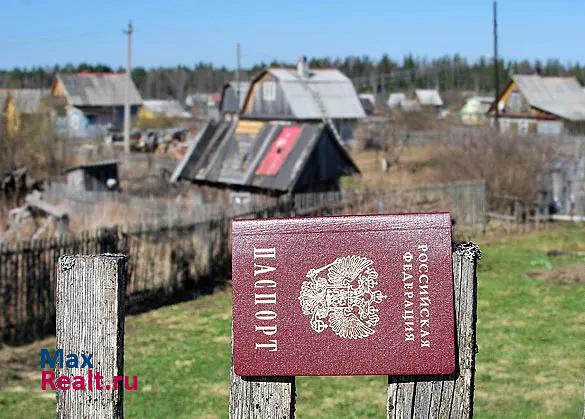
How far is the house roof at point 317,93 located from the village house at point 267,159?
80.0ft

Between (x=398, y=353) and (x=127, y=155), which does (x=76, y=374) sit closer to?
(x=398, y=353)

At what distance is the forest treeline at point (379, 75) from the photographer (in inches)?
4680

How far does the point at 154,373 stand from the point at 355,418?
120 inches

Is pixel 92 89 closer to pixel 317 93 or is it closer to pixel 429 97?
pixel 317 93

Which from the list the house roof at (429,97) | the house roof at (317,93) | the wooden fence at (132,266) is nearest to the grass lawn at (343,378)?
the wooden fence at (132,266)

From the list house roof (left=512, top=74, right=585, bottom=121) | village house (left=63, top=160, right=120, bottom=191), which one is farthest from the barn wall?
village house (left=63, top=160, right=120, bottom=191)

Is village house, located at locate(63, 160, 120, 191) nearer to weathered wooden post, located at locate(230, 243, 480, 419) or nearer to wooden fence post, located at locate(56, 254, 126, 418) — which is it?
wooden fence post, located at locate(56, 254, 126, 418)

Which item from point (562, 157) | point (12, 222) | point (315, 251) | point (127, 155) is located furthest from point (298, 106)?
point (315, 251)

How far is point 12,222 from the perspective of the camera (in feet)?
67.9

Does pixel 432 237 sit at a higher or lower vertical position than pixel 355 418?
higher

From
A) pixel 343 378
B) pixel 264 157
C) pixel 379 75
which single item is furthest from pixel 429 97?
pixel 343 378

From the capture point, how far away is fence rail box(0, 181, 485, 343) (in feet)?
39.8

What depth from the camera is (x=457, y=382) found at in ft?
5.94

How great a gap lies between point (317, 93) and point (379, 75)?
76295mm
